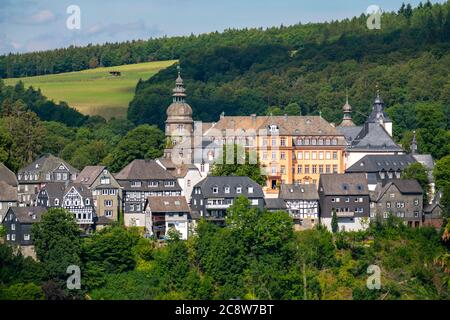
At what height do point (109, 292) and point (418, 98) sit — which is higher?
point (418, 98)

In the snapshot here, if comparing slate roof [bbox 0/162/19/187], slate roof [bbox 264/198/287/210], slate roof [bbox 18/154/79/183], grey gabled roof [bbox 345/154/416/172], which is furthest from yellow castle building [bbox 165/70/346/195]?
slate roof [bbox 0/162/19/187]

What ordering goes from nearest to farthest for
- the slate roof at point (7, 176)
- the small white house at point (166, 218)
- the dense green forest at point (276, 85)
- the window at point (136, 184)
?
the small white house at point (166, 218)
the window at point (136, 184)
the slate roof at point (7, 176)
the dense green forest at point (276, 85)

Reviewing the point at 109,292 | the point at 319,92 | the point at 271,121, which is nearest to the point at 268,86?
the point at 319,92

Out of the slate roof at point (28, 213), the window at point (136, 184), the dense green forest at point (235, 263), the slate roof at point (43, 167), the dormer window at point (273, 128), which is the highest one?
the dormer window at point (273, 128)

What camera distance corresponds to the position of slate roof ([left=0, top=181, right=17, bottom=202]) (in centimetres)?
8294

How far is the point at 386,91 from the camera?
132 metres

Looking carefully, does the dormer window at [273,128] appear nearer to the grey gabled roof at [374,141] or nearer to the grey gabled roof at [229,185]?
the grey gabled roof at [374,141]

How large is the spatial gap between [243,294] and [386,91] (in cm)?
6194

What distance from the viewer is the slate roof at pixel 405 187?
83.4 meters

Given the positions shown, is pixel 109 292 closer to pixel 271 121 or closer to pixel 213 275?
pixel 213 275

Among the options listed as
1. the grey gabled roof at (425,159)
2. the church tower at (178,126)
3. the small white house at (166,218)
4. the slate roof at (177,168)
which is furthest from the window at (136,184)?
the grey gabled roof at (425,159)

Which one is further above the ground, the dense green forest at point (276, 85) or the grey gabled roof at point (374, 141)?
the dense green forest at point (276, 85)

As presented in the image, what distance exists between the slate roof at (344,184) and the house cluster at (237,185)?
0.18ft

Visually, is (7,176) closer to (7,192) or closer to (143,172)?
(7,192)
